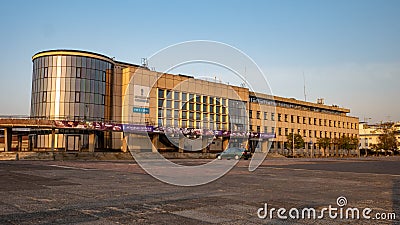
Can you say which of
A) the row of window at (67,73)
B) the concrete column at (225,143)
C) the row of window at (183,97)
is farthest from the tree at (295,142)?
the row of window at (67,73)

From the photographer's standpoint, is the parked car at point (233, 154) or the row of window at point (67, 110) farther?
the row of window at point (67, 110)

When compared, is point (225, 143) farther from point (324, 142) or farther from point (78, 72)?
point (324, 142)

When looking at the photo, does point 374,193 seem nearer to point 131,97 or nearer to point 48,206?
point 48,206

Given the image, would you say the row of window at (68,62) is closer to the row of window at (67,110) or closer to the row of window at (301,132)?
the row of window at (67,110)

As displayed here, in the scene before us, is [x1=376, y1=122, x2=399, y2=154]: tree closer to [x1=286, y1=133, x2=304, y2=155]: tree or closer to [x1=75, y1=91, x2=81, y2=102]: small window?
[x1=286, y1=133, x2=304, y2=155]: tree

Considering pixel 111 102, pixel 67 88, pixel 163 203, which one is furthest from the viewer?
pixel 111 102

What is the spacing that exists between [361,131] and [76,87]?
14076 centimetres

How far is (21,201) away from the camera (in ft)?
35.4

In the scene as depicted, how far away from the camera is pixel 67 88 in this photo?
70.7 metres

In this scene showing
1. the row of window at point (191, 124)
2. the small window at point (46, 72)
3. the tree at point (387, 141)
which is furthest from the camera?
the tree at point (387, 141)

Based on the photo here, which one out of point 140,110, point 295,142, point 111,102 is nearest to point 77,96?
point 111,102

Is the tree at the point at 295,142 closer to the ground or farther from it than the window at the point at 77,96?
closer to the ground

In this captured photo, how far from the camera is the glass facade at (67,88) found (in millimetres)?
70688

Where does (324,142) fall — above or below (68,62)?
below
